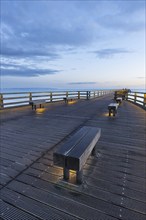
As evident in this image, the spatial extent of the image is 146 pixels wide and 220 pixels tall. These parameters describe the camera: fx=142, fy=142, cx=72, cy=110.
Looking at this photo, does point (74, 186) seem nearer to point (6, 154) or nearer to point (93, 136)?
point (93, 136)

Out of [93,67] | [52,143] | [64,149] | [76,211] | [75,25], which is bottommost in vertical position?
[76,211]

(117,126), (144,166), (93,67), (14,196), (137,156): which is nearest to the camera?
(14,196)

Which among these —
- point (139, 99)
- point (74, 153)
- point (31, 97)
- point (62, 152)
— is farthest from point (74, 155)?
point (139, 99)

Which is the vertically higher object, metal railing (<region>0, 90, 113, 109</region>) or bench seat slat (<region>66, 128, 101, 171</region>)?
metal railing (<region>0, 90, 113, 109</region>)

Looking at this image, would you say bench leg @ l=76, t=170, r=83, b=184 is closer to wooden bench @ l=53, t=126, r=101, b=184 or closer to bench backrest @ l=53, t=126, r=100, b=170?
wooden bench @ l=53, t=126, r=101, b=184

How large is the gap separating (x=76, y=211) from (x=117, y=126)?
4.36m

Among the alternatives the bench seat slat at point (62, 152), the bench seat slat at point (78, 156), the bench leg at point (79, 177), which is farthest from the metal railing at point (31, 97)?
the bench leg at point (79, 177)

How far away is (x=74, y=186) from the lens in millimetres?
2330

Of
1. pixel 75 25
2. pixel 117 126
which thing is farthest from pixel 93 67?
pixel 117 126

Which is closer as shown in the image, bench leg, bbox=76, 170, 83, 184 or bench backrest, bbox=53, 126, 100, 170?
bench backrest, bbox=53, 126, 100, 170

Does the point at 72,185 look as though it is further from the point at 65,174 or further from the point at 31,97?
the point at 31,97

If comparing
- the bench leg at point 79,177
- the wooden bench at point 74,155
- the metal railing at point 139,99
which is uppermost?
the metal railing at point 139,99

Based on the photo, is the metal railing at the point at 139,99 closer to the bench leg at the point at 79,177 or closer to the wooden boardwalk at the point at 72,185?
the wooden boardwalk at the point at 72,185

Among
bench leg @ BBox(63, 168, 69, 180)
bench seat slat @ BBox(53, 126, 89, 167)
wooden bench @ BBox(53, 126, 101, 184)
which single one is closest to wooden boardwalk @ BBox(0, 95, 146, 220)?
bench leg @ BBox(63, 168, 69, 180)
